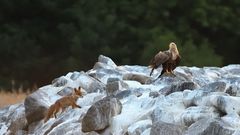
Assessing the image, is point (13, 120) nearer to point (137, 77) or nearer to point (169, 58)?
point (137, 77)

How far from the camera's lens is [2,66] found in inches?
920

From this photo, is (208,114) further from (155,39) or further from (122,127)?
(155,39)

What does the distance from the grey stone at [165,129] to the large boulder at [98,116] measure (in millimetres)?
643

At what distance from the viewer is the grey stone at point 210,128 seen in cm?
456

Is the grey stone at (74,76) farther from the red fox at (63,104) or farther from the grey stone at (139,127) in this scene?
the grey stone at (139,127)

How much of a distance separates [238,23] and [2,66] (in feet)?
26.1

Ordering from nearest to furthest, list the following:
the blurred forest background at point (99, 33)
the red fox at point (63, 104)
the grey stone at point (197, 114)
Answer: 1. the grey stone at point (197, 114)
2. the red fox at point (63, 104)
3. the blurred forest background at point (99, 33)

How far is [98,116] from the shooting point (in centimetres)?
536

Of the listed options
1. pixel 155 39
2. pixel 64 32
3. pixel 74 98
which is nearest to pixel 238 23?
pixel 155 39

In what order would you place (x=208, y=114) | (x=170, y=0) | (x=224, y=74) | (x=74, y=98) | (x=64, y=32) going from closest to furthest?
(x=208, y=114) → (x=74, y=98) → (x=224, y=74) → (x=64, y=32) → (x=170, y=0)

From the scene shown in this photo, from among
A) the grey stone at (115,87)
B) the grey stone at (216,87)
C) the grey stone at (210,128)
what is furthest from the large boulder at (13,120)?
the grey stone at (210,128)

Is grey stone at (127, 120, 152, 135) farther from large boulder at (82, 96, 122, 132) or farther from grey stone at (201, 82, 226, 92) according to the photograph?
grey stone at (201, 82, 226, 92)

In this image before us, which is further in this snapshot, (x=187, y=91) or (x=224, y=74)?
(x=224, y=74)

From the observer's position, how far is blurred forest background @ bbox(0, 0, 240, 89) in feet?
73.8
